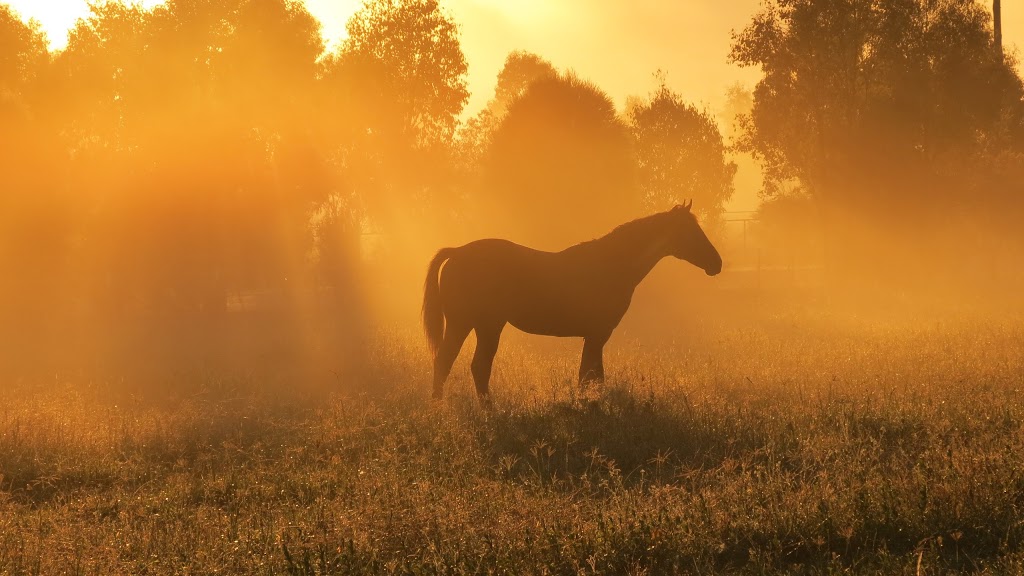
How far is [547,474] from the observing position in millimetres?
8508

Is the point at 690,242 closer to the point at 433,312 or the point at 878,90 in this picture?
the point at 433,312

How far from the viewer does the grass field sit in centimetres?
630

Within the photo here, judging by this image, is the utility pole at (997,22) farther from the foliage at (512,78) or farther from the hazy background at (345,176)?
the foliage at (512,78)

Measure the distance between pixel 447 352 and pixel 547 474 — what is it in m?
4.27

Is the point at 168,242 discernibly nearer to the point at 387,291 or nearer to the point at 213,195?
the point at 213,195

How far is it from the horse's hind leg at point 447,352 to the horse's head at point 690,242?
10.7 feet

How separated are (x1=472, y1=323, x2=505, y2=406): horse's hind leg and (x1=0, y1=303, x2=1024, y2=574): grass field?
331 millimetres

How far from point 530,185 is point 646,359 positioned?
67.4 ft

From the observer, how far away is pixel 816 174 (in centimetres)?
3706

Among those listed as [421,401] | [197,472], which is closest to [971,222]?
[421,401]

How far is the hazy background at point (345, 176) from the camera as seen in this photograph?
30.3 m

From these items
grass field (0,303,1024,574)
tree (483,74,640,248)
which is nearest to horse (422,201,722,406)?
grass field (0,303,1024,574)

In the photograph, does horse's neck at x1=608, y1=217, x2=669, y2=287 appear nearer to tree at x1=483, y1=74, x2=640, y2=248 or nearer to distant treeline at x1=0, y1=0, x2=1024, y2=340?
distant treeline at x1=0, y1=0, x2=1024, y2=340

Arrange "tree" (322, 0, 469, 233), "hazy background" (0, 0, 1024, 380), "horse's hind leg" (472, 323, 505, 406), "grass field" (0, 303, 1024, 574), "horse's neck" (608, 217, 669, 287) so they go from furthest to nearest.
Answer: "tree" (322, 0, 469, 233)
"hazy background" (0, 0, 1024, 380)
"horse's neck" (608, 217, 669, 287)
"horse's hind leg" (472, 323, 505, 406)
"grass field" (0, 303, 1024, 574)
